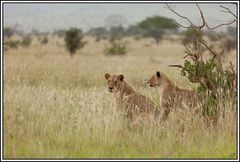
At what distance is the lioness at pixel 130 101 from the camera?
7.68m

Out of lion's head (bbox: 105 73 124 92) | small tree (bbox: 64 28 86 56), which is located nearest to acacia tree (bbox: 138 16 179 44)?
small tree (bbox: 64 28 86 56)

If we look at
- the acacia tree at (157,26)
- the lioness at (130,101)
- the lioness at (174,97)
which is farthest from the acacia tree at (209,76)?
the acacia tree at (157,26)

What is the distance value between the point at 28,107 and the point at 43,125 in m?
0.70

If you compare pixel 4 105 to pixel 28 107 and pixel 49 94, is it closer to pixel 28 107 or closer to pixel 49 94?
pixel 28 107

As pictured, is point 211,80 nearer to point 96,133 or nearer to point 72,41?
point 96,133

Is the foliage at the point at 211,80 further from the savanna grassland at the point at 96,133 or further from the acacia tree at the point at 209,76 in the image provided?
the savanna grassland at the point at 96,133

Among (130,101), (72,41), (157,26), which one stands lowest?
(130,101)

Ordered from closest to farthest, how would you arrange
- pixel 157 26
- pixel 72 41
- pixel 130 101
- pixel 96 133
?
pixel 96 133 → pixel 130 101 → pixel 72 41 → pixel 157 26

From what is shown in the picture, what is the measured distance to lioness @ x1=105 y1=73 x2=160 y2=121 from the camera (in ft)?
25.2

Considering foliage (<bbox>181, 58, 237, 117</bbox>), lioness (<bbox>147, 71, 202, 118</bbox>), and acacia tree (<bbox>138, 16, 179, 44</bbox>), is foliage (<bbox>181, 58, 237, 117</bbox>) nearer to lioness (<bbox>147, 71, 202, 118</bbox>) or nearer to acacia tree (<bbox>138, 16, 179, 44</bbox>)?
lioness (<bbox>147, 71, 202, 118</bbox>)

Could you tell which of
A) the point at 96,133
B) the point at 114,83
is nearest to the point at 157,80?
the point at 114,83

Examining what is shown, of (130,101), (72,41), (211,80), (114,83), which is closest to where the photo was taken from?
(130,101)

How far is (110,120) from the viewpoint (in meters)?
7.27

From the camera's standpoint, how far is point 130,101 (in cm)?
792
